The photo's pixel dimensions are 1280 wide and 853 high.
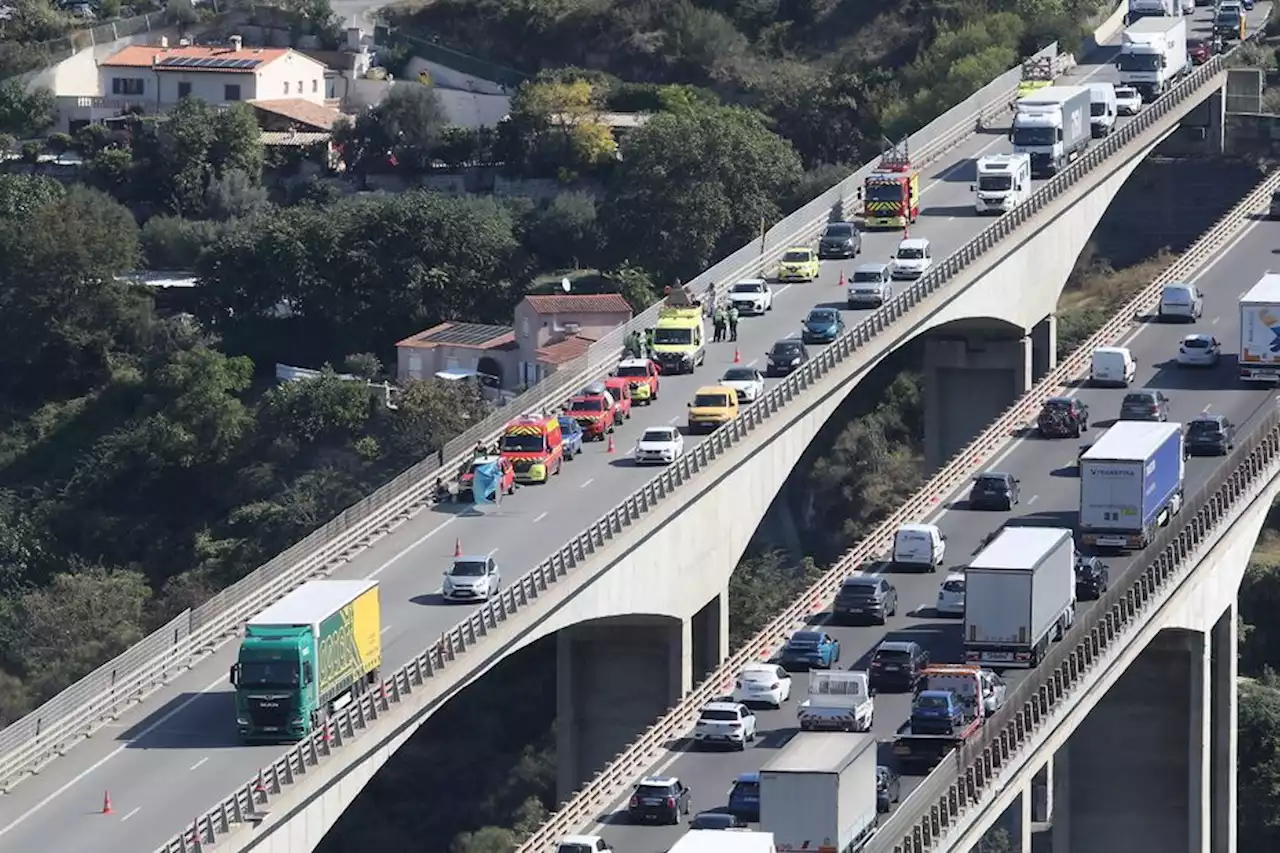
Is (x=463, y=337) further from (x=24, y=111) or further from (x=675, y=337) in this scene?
(x=24, y=111)

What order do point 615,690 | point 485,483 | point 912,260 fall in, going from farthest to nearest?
1. point 912,260
2. point 615,690
3. point 485,483

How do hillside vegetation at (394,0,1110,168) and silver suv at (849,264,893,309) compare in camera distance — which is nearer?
silver suv at (849,264,893,309)

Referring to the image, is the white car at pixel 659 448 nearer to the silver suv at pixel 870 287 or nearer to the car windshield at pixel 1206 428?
the car windshield at pixel 1206 428

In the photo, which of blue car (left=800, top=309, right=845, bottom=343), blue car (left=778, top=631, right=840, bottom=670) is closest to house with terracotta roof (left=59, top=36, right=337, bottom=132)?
blue car (left=800, top=309, right=845, bottom=343)

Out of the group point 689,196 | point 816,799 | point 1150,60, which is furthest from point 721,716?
point 1150,60

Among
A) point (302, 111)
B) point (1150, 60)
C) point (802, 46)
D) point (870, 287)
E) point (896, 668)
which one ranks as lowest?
point (896, 668)

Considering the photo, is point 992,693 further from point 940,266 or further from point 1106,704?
point 940,266

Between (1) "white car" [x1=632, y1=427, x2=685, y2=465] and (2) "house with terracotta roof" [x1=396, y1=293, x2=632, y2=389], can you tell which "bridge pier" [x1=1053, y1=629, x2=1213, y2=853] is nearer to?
(1) "white car" [x1=632, y1=427, x2=685, y2=465]
